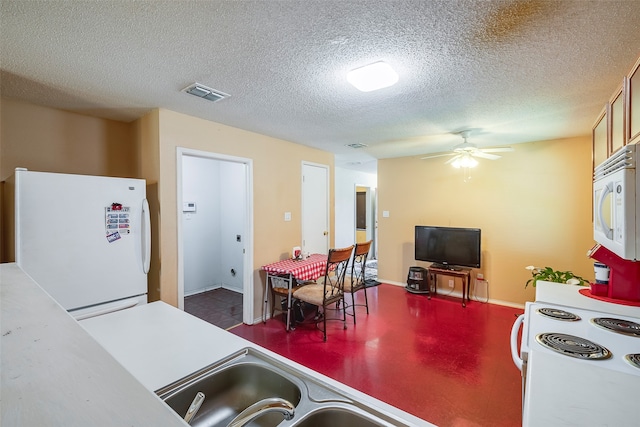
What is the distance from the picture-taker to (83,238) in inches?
87.6

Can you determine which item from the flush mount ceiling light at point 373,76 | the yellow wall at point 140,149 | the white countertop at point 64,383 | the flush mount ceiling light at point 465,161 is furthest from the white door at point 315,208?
the white countertop at point 64,383

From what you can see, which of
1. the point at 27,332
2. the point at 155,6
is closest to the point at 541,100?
the point at 155,6

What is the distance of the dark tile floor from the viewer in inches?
141

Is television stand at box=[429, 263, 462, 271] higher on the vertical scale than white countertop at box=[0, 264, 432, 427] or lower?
lower

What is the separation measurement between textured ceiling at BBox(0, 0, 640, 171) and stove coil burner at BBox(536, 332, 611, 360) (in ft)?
4.97

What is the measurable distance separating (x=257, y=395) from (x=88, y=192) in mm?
2130

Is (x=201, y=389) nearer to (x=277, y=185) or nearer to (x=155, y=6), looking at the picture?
(x=155, y=6)

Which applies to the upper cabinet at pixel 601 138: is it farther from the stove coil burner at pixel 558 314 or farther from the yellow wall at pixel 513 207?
the yellow wall at pixel 513 207

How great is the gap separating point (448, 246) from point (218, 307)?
353 cm

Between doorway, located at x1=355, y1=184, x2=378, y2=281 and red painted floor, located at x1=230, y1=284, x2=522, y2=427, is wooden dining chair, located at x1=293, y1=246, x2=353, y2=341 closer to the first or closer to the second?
red painted floor, located at x1=230, y1=284, x2=522, y2=427

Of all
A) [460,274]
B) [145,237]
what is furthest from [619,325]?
[145,237]

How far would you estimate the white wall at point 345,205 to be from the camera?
6.99 m

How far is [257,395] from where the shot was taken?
3.56 feet

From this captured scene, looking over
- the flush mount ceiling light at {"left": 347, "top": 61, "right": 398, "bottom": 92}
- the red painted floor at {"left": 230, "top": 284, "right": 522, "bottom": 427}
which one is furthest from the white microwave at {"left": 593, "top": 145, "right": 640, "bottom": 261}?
the red painted floor at {"left": 230, "top": 284, "right": 522, "bottom": 427}
